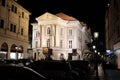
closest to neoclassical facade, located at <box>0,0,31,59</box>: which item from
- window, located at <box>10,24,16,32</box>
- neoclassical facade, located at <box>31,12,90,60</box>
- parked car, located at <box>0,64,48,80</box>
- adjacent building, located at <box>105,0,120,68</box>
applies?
window, located at <box>10,24,16,32</box>

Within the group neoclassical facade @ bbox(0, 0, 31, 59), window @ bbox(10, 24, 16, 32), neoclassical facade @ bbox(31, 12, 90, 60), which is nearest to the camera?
neoclassical facade @ bbox(0, 0, 31, 59)

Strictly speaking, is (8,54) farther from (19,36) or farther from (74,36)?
(74,36)

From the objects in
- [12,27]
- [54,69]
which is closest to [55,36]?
[12,27]

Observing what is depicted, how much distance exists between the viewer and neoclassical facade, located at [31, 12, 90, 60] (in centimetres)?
8438

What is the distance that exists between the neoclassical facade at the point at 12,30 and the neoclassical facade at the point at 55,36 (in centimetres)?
2720

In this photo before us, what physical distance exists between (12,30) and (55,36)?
3799cm

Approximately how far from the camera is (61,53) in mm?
86375

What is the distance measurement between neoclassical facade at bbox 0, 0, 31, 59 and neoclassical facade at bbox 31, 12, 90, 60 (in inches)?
1071

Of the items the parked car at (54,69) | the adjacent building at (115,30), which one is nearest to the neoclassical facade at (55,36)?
the adjacent building at (115,30)

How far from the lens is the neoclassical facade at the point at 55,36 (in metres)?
84.4

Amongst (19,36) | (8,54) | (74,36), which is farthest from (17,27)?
(74,36)

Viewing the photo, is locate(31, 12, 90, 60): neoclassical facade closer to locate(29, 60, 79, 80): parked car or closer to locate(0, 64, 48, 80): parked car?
locate(29, 60, 79, 80): parked car

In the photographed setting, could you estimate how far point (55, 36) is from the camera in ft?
281

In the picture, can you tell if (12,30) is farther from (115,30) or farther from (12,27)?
(115,30)
